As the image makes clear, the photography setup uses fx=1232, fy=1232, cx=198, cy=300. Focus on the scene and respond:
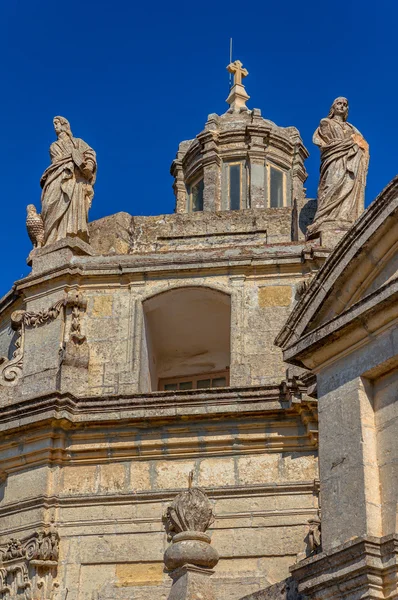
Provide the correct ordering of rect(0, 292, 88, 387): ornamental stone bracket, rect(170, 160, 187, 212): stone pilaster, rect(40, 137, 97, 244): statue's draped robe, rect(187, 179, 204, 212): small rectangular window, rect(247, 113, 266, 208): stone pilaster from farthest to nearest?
rect(170, 160, 187, 212): stone pilaster, rect(187, 179, 204, 212): small rectangular window, rect(247, 113, 266, 208): stone pilaster, rect(40, 137, 97, 244): statue's draped robe, rect(0, 292, 88, 387): ornamental stone bracket

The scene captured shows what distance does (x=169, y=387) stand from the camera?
17922 mm

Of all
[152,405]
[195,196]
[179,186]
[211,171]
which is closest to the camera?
[152,405]

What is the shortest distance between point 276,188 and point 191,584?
40.5 ft

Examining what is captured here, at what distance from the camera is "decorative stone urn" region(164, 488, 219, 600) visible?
9367 mm

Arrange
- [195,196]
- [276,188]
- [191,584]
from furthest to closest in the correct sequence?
[195,196]
[276,188]
[191,584]

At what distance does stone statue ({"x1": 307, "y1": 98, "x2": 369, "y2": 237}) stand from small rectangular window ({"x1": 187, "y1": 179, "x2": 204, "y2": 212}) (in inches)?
157

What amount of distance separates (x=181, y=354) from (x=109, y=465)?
3.28 meters

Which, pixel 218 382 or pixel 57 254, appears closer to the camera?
pixel 57 254

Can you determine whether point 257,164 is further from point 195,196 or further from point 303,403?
point 303,403

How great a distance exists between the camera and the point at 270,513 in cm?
1459

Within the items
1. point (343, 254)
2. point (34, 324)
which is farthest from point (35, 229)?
point (343, 254)

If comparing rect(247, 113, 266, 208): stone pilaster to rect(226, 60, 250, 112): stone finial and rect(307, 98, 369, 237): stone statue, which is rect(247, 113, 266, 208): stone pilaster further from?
rect(307, 98, 369, 237): stone statue

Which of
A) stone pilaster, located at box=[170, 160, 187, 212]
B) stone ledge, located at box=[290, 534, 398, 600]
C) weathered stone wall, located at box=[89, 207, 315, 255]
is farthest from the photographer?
stone pilaster, located at box=[170, 160, 187, 212]

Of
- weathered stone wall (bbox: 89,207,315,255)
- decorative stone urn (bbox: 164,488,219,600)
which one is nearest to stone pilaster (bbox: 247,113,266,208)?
weathered stone wall (bbox: 89,207,315,255)
